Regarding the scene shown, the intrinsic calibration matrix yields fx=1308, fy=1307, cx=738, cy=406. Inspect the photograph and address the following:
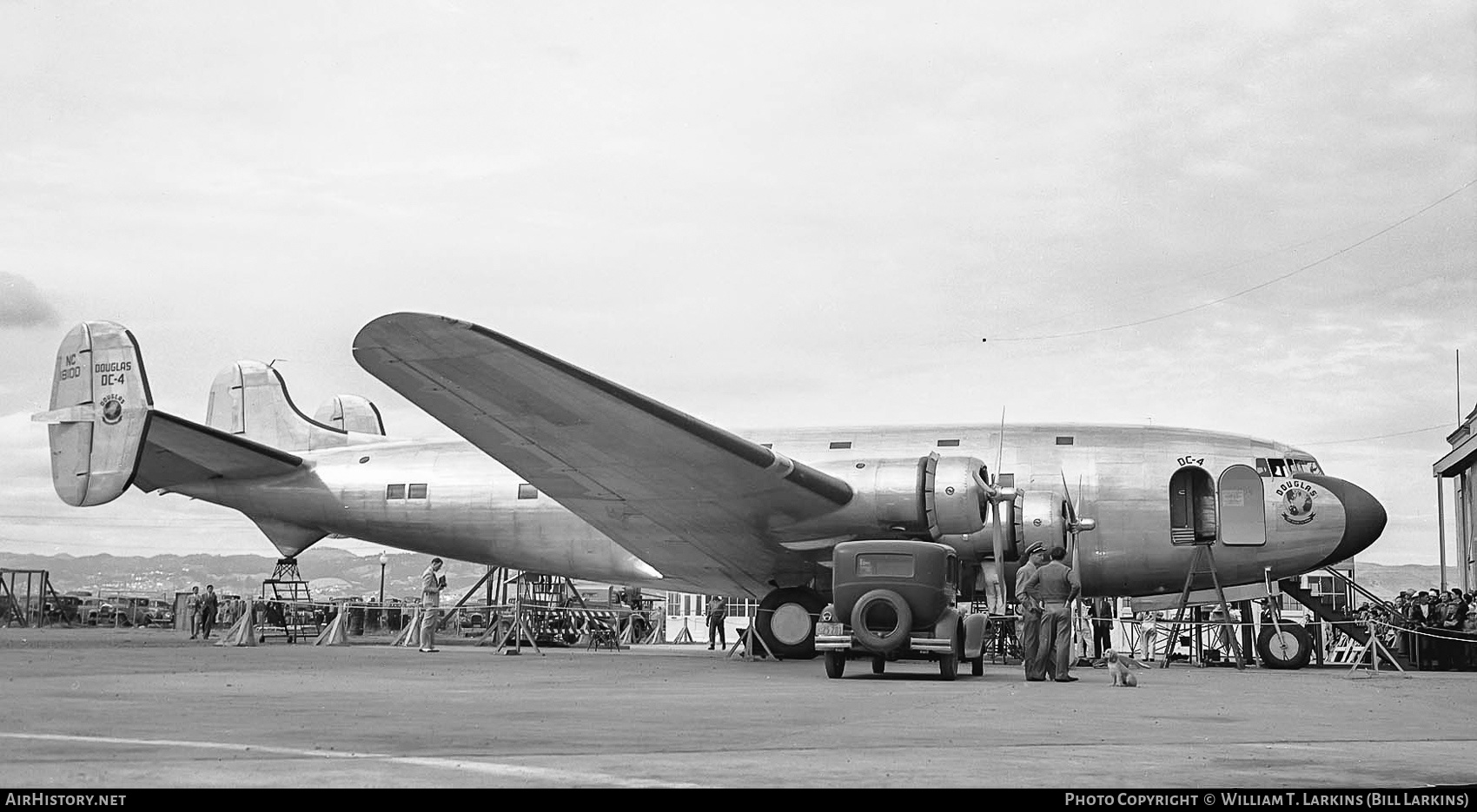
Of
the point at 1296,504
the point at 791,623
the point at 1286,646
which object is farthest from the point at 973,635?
the point at 1296,504

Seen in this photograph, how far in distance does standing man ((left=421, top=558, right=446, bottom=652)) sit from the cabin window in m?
9.30

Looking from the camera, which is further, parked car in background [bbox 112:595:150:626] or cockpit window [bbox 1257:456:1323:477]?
parked car in background [bbox 112:595:150:626]

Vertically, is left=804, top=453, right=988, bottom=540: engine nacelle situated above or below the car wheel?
above

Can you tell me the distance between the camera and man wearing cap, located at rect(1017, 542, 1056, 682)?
531 inches

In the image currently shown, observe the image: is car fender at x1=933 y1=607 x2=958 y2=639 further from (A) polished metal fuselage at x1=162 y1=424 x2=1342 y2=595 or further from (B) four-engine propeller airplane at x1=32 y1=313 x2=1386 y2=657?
(A) polished metal fuselage at x1=162 y1=424 x2=1342 y2=595

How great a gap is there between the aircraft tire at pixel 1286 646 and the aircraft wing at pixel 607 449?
642cm

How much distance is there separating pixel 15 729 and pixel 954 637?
9.23 m

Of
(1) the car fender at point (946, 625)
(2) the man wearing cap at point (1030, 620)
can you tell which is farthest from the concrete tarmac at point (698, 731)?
(2) the man wearing cap at point (1030, 620)

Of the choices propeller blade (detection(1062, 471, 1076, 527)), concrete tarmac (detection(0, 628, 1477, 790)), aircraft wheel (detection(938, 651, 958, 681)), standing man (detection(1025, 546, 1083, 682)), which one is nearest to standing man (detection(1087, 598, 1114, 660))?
propeller blade (detection(1062, 471, 1076, 527))

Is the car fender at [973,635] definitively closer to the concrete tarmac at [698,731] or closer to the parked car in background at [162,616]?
the concrete tarmac at [698,731]

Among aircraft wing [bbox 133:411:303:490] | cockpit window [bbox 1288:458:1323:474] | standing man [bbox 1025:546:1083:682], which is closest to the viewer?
standing man [bbox 1025:546:1083:682]

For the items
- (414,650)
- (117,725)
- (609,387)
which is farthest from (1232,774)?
(414,650)

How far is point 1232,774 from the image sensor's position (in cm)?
465
